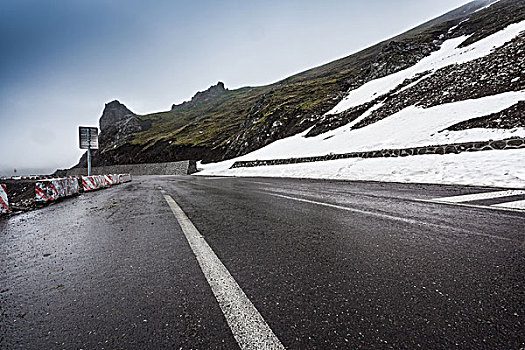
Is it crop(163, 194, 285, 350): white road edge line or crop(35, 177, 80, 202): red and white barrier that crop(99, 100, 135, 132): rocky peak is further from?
crop(163, 194, 285, 350): white road edge line

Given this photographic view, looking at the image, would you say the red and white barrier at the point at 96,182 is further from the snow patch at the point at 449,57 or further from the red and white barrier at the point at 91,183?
the snow patch at the point at 449,57

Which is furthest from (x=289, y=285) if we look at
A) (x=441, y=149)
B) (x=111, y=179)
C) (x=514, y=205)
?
(x=111, y=179)

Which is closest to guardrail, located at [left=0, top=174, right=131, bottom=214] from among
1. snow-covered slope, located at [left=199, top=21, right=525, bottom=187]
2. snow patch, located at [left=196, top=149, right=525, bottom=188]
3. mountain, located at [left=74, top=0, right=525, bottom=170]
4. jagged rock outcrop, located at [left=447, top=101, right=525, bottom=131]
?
snow-covered slope, located at [left=199, top=21, right=525, bottom=187]

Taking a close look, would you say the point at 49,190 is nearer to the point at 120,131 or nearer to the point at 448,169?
the point at 448,169

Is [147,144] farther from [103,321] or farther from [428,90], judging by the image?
[103,321]

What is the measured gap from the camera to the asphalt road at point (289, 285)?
1358 millimetres

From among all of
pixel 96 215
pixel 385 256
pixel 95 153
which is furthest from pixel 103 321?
pixel 95 153

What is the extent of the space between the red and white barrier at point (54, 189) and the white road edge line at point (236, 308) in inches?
369

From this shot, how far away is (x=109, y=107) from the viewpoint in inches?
6004

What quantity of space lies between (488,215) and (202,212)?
4.92m

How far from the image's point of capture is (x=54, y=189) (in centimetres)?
964

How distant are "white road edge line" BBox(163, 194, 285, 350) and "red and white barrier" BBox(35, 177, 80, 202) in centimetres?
938

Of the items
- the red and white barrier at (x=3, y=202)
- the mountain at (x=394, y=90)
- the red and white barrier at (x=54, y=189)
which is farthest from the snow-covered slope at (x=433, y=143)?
the red and white barrier at (x=3, y=202)

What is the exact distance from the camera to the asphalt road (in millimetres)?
1358
